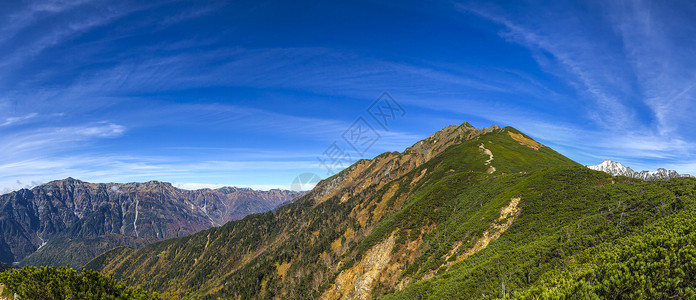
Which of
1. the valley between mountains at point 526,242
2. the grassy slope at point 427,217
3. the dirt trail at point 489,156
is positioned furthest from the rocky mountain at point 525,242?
the dirt trail at point 489,156

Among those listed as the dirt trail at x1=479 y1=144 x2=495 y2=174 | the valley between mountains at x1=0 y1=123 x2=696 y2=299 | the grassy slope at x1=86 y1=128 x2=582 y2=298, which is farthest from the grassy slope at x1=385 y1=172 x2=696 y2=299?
the dirt trail at x1=479 y1=144 x2=495 y2=174

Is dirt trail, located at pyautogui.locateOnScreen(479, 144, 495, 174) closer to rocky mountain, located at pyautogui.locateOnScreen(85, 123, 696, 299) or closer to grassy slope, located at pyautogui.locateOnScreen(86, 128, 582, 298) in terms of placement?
rocky mountain, located at pyautogui.locateOnScreen(85, 123, 696, 299)

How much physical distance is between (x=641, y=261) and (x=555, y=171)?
2304 inches

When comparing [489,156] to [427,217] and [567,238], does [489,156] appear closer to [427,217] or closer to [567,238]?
[427,217]

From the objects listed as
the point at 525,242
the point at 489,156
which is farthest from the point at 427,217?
the point at 489,156

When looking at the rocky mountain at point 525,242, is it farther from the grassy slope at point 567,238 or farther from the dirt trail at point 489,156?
the dirt trail at point 489,156

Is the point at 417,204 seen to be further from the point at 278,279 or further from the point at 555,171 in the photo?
the point at 278,279

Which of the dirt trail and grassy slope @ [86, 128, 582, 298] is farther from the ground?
the dirt trail

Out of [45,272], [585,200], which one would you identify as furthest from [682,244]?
[45,272]

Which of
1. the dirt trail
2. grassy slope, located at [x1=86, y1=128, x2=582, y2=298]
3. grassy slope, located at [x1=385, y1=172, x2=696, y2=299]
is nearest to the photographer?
grassy slope, located at [x1=385, y1=172, x2=696, y2=299]

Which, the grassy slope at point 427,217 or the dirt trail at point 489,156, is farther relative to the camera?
the dirt trail at point 489,156

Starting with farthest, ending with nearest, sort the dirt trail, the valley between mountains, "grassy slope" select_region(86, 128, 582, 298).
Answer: the dirt trail → "grassy slope" select_region(86, 128, 582, 298) → the valley between mountains

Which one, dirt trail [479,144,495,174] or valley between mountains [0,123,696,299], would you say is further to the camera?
dirt trail [479,144,495,174]

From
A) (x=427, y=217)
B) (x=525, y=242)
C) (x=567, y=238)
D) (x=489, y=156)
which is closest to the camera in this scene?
(x=567, y=238)
